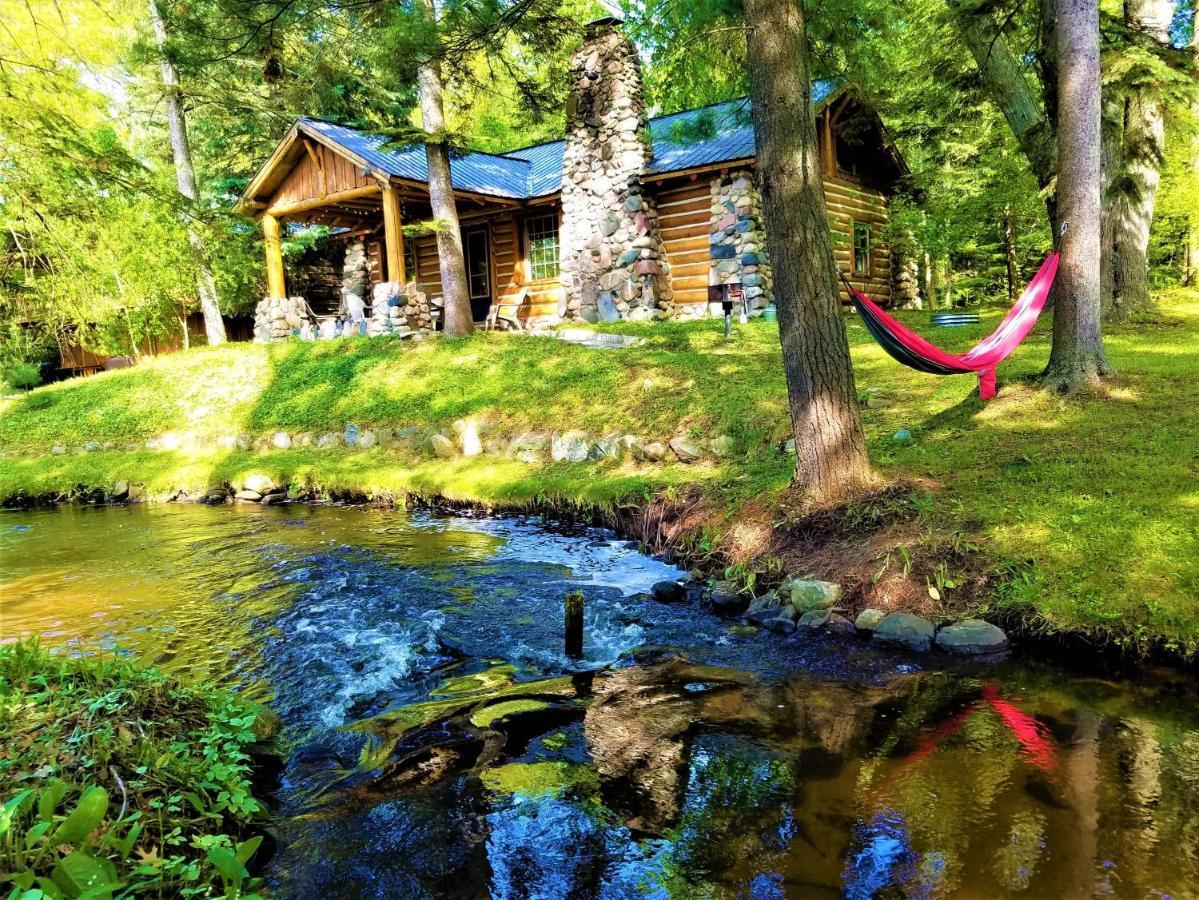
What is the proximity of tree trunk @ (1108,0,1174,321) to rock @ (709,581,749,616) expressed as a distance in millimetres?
7130

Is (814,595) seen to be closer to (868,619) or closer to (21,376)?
(868,619)

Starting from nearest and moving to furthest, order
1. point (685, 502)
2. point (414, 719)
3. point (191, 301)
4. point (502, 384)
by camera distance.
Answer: point (414, 719), point (685, 502), point (502, 384), point (191, 301)

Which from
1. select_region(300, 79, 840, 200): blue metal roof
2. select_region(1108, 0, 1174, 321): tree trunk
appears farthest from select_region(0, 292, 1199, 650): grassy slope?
select_region(300, 79, 840, 200): blue metal roof

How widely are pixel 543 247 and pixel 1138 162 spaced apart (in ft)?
36.3

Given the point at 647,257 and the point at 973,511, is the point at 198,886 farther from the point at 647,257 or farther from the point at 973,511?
the point at 647,257

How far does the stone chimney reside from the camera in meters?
14.4

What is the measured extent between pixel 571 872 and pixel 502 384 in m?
8.68

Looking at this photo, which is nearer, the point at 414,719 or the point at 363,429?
the point at 414,719

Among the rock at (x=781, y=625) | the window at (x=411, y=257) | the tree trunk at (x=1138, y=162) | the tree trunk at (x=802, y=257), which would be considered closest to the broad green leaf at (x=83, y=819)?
the rock at (x=781, y=625)

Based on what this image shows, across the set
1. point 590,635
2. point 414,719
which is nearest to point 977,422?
point 590,635

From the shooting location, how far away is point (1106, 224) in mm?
8914

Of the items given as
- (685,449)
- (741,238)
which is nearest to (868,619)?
(685,449)

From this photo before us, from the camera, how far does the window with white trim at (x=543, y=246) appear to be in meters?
16.5

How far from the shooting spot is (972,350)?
6266 mm
